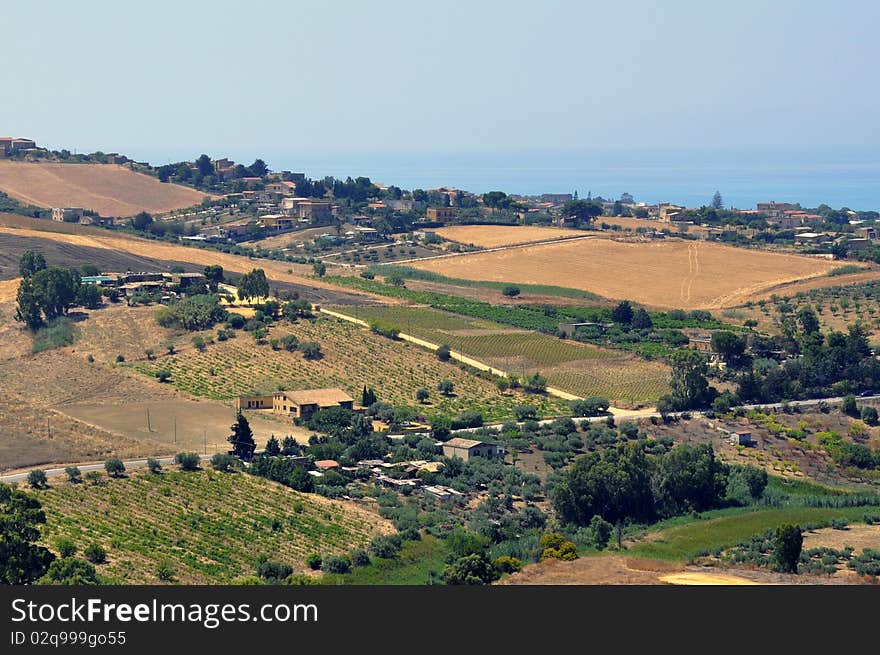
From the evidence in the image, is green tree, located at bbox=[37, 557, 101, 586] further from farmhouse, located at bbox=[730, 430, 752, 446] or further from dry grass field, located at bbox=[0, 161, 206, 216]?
dry grass field, located at bbox=[0, 161, 206, 216]

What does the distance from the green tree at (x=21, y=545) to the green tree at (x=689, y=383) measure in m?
40.6

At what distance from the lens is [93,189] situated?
159375 mm

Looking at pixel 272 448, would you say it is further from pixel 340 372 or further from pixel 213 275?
pixel 213 275

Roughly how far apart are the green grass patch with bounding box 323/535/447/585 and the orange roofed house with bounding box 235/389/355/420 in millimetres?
22037

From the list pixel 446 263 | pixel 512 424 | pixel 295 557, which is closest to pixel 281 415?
pixel 512 424

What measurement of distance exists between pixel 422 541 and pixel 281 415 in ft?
74.1

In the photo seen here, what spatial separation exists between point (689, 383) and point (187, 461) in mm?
30665

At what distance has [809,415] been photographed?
7725 centimetres

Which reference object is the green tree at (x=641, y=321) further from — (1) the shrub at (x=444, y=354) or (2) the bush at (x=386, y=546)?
(2) the bush at (x=386, y=546)

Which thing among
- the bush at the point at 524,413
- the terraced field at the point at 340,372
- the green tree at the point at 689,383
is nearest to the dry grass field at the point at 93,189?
the terraced field at the point at 340,372

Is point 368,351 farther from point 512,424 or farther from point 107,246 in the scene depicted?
point 107,246

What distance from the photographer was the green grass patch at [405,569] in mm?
47656

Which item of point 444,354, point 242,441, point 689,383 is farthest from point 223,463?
point 689,383

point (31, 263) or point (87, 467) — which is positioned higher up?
point (31, 263)
